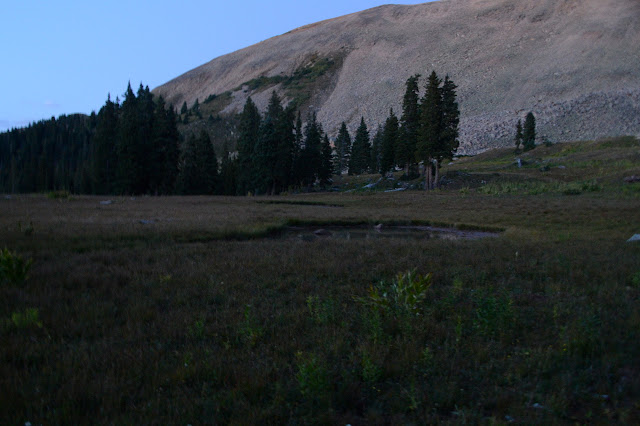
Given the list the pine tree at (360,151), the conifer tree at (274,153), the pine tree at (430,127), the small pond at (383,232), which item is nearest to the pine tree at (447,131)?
the pine tree at (430,127)

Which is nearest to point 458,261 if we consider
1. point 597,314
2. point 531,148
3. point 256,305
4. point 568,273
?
point 568,273

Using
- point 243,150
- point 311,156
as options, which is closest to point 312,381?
point 243,150

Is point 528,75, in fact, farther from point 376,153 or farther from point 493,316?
point 493,316

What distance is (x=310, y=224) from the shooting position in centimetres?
2516

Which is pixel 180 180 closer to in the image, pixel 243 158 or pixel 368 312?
pixel 243 158

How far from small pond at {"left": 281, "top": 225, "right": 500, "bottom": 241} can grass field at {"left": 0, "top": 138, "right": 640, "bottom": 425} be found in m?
7.18

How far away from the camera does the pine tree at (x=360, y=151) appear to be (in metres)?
101

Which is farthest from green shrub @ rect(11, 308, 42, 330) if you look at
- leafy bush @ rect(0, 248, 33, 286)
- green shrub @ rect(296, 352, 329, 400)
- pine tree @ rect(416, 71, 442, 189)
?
pine tree @ rect(416, 71, 442, 189)

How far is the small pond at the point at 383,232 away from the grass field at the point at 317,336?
23.6 ft

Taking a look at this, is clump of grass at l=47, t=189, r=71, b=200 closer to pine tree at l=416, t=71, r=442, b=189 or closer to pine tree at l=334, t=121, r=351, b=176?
pine tree at l=416, t=71, r=442, b=189

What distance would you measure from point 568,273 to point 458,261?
9.08ft

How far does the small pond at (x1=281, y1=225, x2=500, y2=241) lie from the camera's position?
2077 cm

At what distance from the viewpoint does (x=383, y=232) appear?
22.8m

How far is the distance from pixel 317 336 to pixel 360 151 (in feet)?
330
